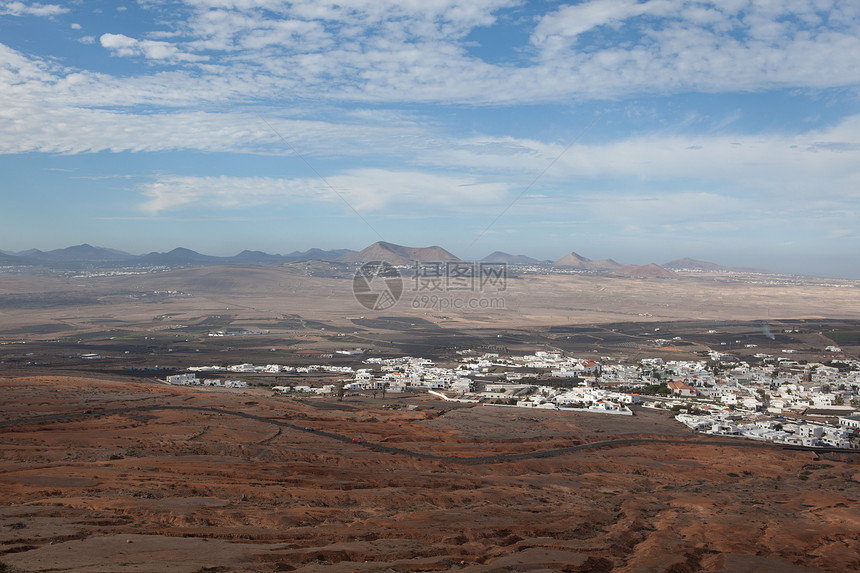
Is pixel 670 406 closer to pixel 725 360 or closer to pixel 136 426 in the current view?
pixel 725 360

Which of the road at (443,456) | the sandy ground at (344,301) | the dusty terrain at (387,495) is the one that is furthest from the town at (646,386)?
the sandy ground at (344,301)

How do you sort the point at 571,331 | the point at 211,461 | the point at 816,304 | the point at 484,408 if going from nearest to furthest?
the point at 211,461
the point at 484,408
the point at 571,331
the point at 816,304

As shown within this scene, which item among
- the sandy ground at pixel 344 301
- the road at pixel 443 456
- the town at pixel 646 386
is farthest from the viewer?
the sandy ground at pixel 344 301

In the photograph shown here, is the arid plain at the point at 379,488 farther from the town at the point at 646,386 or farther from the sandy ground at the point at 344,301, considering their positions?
the sandy ground at the point at 344,301

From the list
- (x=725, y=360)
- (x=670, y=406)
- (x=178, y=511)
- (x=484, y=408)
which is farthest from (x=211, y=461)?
(x=725, y=360)

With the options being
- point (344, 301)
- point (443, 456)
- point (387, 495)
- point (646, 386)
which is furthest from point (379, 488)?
point (344, 301)

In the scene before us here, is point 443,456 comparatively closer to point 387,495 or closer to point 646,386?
point 387,495

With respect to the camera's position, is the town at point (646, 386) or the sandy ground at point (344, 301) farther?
the sandy ground at point (344, 301)
